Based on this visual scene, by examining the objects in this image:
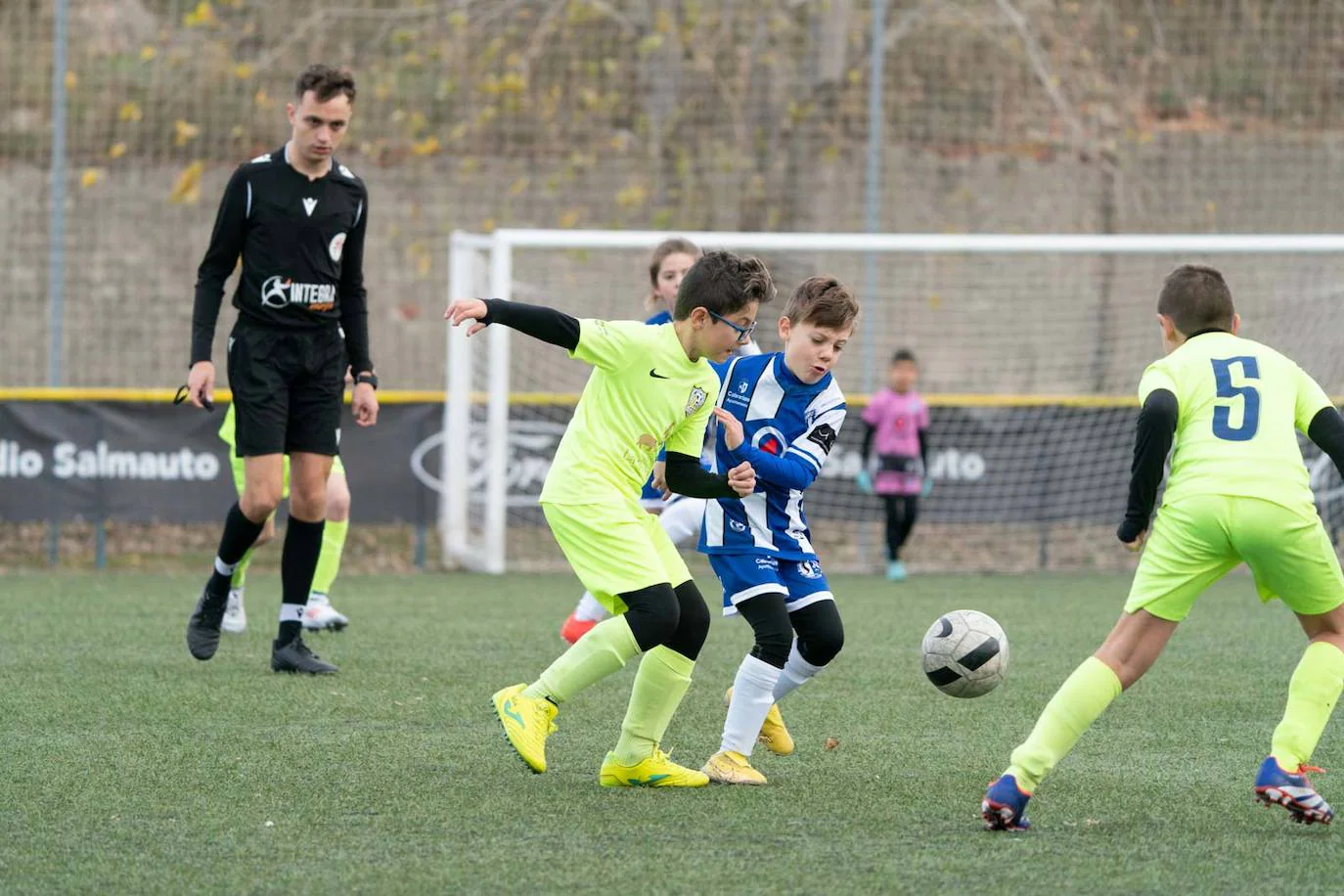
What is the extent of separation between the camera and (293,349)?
20.7 ft

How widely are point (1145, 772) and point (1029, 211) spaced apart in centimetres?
1163

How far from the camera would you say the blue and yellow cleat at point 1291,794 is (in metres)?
4.07

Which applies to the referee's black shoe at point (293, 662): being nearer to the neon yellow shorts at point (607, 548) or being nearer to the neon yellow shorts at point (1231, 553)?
the neon yellow shorts at point (607, 548)

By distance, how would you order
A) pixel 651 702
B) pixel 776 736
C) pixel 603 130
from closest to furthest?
pixel 651 702 < pixel 776 736 < pixel 603 130

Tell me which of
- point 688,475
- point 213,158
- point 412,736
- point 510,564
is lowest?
point 510,564

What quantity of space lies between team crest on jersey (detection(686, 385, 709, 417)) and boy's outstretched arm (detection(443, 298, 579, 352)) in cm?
38

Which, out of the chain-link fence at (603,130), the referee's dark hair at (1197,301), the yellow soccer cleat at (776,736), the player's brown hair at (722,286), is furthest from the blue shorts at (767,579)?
the chain-link fence at (603,130)

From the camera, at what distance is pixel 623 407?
472cm

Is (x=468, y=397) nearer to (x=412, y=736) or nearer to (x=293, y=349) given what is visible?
(x=293, y=349)

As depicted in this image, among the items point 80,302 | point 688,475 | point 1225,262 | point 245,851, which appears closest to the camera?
point 245,851

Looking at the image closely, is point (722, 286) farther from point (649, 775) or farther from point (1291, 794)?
point (1291, 794)

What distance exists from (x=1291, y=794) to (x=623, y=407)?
78.5 inches

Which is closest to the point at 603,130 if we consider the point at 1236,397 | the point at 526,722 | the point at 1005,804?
the point at 526,722

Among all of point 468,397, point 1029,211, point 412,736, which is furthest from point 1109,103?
point 412,736
